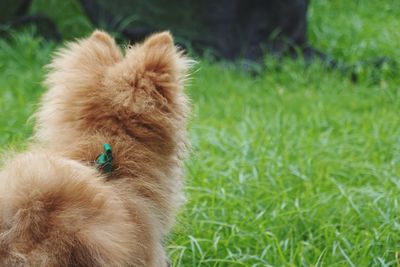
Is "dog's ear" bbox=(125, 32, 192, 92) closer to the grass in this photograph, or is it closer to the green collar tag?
the green collar tag

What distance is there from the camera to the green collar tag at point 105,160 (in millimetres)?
2501

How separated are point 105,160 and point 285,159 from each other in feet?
6.82

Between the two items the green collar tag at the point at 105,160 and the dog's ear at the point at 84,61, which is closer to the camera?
the green collar tag at the point at 105,160

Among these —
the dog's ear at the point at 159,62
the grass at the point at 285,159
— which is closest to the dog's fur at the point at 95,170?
the dog's ear at the point at 159,62

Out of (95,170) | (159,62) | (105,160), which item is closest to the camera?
(95,170)

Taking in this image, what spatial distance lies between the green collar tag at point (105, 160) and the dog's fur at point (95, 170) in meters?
0.03

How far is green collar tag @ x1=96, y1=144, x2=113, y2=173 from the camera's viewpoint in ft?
8.20

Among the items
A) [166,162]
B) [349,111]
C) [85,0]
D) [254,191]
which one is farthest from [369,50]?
[166,162]

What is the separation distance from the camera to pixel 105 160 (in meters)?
2.52

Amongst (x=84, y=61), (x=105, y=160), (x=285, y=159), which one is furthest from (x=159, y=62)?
(x=285, y=159)

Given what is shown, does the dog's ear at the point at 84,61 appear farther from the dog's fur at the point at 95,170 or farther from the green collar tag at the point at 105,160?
the green collar tag at the point at 105,160

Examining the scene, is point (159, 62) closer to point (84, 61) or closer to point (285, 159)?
point (84, 61)

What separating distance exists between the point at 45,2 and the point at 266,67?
2.80 meters

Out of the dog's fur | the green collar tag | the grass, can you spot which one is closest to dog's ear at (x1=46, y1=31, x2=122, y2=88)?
the dog's fur
